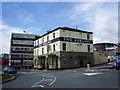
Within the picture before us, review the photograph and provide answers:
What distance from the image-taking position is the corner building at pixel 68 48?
3728 centimetres

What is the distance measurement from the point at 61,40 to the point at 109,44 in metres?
55.3

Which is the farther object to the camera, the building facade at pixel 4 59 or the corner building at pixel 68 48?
the building facade at pixel 4 59

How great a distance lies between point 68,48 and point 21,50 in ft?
107

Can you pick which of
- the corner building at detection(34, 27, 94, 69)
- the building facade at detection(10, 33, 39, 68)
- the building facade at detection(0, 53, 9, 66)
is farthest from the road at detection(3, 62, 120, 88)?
the building facade at detection(0, 53, 9, 66)

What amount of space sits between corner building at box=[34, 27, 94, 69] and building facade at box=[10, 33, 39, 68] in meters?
23.4

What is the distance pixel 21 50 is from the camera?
65625 millimetres

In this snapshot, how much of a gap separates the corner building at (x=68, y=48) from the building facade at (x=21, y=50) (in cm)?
2338

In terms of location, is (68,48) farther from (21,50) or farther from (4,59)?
(4,59)

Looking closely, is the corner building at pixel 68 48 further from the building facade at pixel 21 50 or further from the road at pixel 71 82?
the building facade at pixel 21 50

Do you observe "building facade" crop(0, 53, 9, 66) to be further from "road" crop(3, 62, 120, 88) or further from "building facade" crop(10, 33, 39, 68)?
"road" crop(3, 62, 120, 88)

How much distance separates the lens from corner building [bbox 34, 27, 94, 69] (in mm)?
37281

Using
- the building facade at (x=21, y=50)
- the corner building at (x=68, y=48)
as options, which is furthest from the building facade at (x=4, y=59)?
the corner building at (x=68, y=48)

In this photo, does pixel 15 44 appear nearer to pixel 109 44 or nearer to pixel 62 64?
pixel 62 64

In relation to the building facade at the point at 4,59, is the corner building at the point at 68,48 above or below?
above
